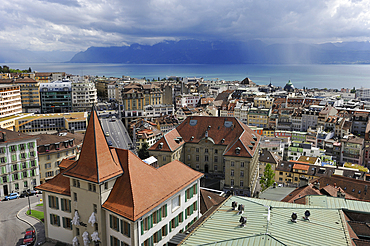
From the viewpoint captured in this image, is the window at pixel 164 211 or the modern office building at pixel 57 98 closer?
the window at pixel 164 211

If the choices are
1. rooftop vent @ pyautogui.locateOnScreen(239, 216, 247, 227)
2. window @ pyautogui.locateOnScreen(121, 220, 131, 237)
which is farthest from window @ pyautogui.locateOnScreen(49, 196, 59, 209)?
rooftop vent @ pyautogui.locateOnScreen(239, 216, 247, 227)

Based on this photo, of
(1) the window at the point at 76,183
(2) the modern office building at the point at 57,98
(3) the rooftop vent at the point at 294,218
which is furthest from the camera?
(2) the modern office building at the point at 57,98

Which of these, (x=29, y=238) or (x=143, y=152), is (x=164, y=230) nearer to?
(x=29, y=238)

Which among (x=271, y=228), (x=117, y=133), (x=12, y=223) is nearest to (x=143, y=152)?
(x=117, y=133)

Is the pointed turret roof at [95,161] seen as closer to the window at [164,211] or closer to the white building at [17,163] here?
the window at [164,211]

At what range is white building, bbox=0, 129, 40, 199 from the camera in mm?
53606

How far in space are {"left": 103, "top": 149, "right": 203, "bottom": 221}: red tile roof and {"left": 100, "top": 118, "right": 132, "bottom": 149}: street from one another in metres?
69.8

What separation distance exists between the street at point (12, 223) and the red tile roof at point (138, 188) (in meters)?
17.7

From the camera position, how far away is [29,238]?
37219 mm

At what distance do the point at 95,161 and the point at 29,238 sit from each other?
16.2 metres

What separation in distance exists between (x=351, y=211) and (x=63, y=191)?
30818 millimetres

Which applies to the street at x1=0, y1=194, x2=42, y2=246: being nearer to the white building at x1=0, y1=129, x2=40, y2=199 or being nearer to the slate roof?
the white building at x1=0, y1=129, x2=40, y2=199

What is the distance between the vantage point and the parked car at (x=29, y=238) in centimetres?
3657

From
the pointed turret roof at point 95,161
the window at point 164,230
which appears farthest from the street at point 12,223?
the window at point 164,230
